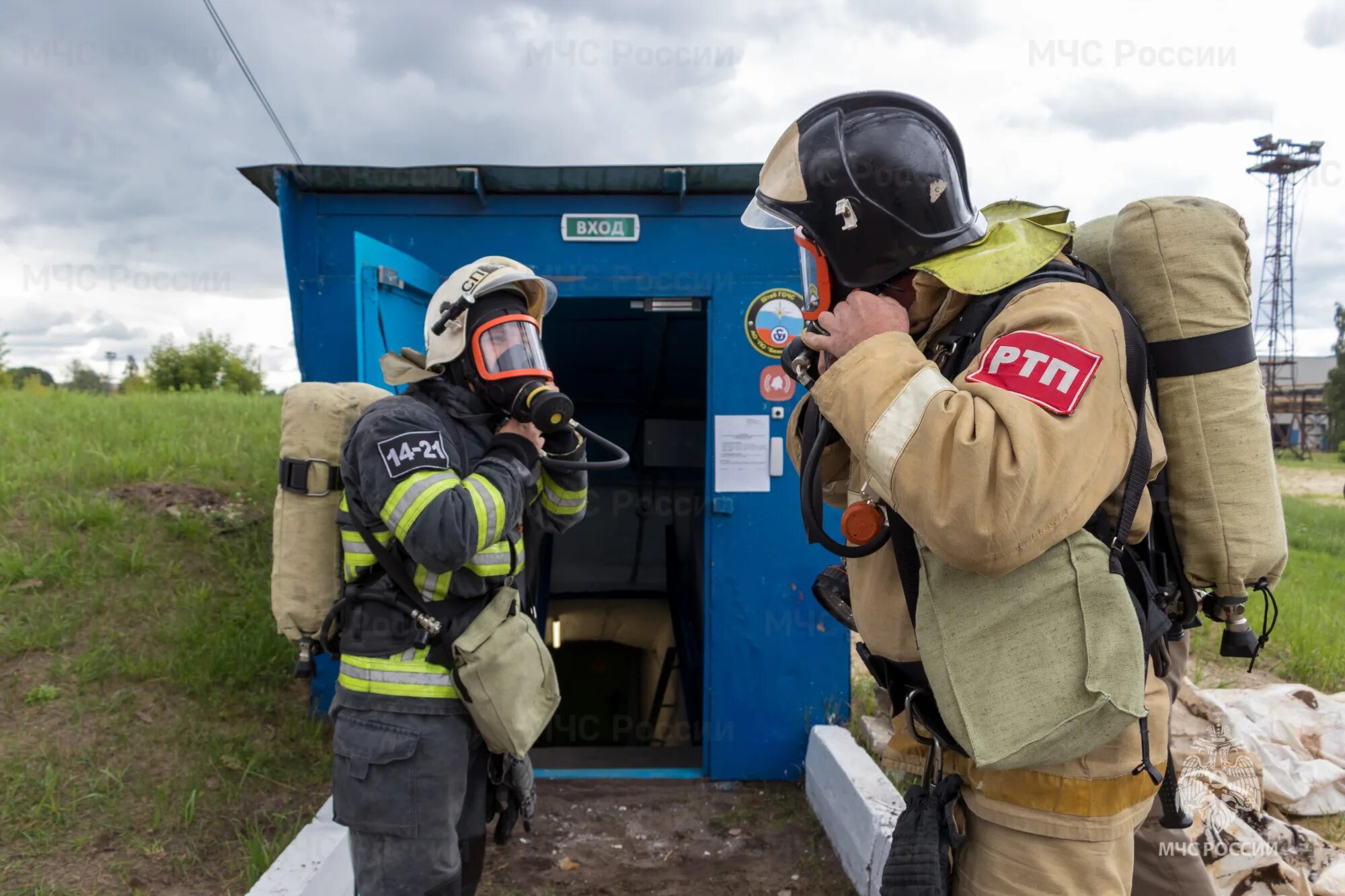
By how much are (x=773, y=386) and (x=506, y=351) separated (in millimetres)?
1962

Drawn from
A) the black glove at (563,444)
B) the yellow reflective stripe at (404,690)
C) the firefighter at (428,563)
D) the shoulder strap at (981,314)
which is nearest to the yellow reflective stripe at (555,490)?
the black glove at (563,444)

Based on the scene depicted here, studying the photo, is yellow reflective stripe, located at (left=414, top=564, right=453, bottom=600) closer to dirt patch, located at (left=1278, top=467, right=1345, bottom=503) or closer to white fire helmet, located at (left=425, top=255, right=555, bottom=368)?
white fire helmet, located at (left=425, top=255, right=555, bottom=368)

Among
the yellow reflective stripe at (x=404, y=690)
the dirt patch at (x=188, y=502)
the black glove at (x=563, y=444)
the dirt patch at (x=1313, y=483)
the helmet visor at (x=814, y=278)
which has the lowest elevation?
the dirt patch at (x=1313, y=483)

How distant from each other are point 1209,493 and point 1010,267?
574mm

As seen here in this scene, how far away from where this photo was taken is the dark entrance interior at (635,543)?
635 centimetres

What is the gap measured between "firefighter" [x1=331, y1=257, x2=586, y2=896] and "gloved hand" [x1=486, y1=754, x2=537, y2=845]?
0.19ft

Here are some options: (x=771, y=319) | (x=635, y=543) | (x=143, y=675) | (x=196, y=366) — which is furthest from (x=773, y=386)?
(x=196, y=366)

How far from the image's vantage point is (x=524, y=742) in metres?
2.35

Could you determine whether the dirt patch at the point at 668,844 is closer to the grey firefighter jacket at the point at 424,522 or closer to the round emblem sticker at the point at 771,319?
the grey firefighter jacket at the point at 424,522

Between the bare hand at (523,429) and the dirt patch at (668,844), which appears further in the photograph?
the dirt patch at (668,844)

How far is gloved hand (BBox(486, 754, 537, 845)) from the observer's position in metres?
2.59

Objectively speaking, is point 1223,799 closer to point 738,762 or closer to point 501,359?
point 738,762

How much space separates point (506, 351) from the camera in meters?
2.43

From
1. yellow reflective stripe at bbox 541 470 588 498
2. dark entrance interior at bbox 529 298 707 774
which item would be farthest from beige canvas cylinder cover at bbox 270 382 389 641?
dark entrance interior at bbox 529 298 707 774
